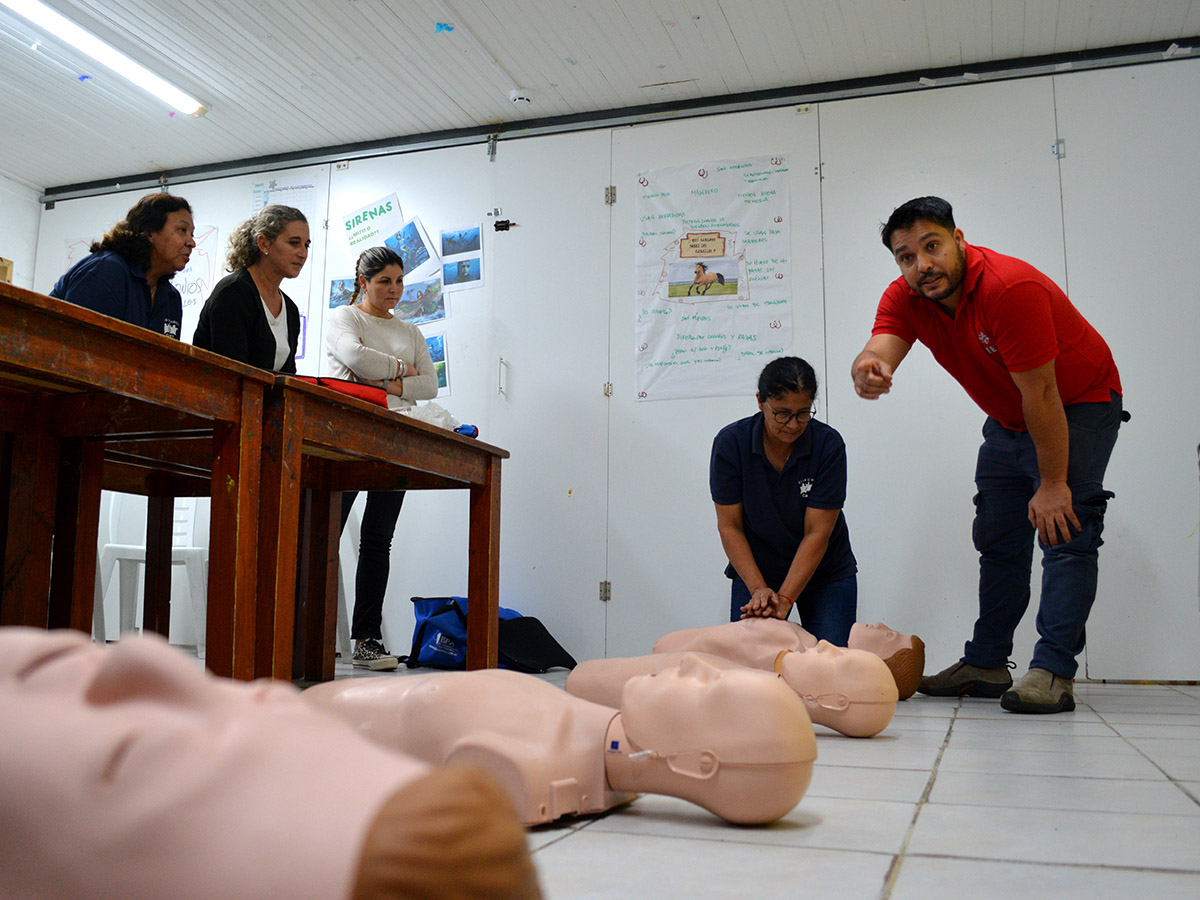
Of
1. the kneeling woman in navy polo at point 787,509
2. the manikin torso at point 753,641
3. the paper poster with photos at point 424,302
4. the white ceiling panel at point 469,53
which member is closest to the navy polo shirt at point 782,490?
the kneeling woman in navy polo at point 787,509

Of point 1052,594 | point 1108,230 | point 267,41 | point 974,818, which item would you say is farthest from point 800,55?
point 974,818

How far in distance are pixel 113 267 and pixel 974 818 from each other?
257 centimetres

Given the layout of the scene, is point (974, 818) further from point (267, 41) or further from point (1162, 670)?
point (267, 41)

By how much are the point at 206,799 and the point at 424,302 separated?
14.7ft

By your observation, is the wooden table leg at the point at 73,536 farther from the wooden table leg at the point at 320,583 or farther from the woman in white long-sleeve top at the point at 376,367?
the woman in white long-sleeve top at the point at 376,367

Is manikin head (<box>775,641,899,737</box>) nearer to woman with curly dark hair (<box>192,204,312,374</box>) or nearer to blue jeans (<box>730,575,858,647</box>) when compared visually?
blue jeans (<box>730,575,858,647</box>)

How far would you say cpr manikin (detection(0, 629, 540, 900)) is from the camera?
362 mm

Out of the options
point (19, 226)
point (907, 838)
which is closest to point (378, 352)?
point (907, 838)

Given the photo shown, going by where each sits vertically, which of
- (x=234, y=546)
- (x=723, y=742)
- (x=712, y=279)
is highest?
(x=712, y=279)

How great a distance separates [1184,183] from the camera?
12.4 ft

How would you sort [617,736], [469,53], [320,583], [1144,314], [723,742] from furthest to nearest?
[469,53], [1144,314], [320,583], [617,736], [723,742]

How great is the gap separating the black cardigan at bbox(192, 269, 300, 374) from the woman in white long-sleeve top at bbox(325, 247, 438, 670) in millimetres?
580

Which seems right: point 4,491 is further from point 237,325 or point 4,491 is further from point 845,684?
point 845,684

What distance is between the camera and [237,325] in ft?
9.02
